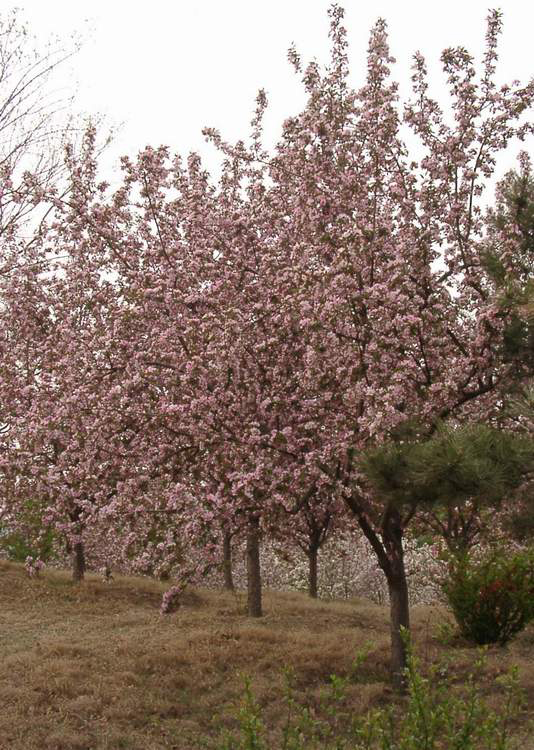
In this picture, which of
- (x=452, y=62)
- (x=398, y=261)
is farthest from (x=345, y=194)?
(x=452, y=62)

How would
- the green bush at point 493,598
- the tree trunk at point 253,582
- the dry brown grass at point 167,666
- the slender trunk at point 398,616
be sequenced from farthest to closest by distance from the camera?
1. the tree trunk at point 253,582
2. the green bush at point 493,598
3. the slender trunk at point 398,616
4. the dry brown grass at point 167,666

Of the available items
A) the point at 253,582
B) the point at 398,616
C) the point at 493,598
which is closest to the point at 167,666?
the point at 398,616

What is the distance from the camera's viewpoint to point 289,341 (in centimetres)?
887

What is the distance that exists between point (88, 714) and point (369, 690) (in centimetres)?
323

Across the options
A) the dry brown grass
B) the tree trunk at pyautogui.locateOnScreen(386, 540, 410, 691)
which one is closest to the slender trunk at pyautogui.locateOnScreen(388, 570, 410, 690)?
the tree trunk at pyautogui.locateOnScreen(386, 540, 410, 691)

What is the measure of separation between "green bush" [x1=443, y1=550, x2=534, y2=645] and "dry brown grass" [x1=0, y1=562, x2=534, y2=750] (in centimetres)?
35

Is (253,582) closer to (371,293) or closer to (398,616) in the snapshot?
(398,616)

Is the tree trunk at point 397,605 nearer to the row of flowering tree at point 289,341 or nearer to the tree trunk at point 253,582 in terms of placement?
the row of flowering tree at point 289,341

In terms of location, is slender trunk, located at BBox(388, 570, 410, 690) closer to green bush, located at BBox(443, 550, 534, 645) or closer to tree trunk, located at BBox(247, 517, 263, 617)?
green bush, located at BBox(443, 550, 534, 645)

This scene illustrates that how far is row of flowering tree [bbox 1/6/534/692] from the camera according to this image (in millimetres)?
8258

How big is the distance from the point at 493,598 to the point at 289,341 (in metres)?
4.97

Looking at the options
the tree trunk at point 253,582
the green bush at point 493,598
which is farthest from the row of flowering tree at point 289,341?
the tree trunk at point 253,582

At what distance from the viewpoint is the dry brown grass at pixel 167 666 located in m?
8.00

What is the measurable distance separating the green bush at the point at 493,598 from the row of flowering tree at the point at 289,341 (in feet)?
5.20
